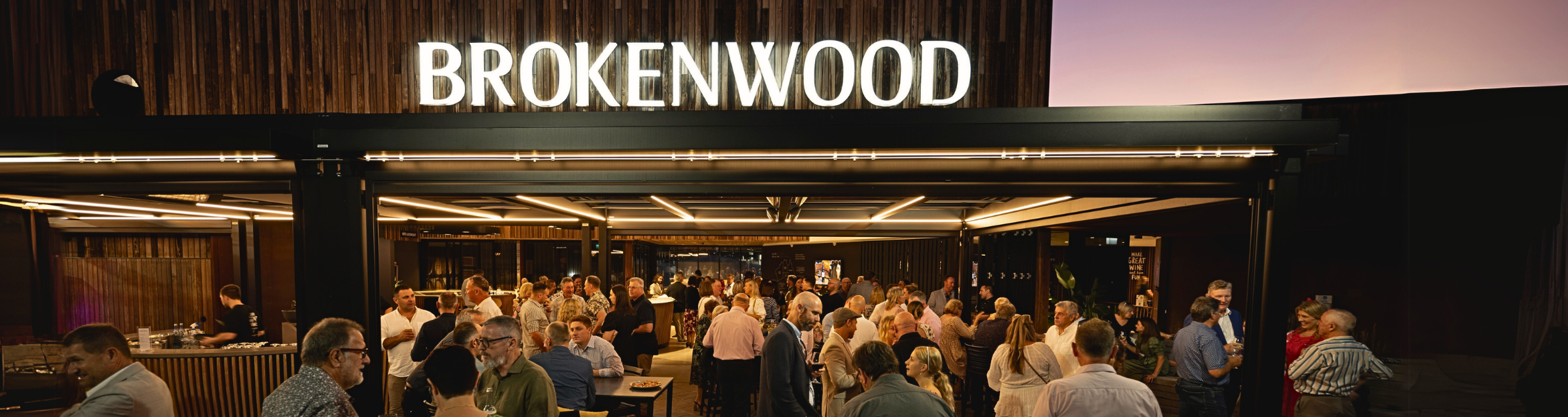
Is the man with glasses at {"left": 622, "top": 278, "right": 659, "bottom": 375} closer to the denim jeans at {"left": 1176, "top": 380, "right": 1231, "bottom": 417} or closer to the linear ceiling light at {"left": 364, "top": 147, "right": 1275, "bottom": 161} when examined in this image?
the linear ceiling light at {"left": 364, "top": 147, "right": 1275, "bottom": 161}

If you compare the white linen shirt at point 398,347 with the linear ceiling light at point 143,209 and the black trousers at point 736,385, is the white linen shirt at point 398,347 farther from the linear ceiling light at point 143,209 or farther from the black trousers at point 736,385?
the linear ceiling light at point 143,209

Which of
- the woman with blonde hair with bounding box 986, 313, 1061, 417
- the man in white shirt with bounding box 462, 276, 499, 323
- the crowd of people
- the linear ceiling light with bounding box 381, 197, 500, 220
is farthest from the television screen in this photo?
the woman with blonde hair with bounding box 986, 313, 1061, 417

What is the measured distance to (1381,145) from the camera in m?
8.09

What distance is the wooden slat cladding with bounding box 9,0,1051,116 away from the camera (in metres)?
4.52

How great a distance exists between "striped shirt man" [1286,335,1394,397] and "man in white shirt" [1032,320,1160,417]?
2681mm

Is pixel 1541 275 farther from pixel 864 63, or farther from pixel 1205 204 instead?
pixel 864 63

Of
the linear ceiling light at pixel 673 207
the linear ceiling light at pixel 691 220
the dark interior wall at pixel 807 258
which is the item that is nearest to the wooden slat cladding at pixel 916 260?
the dark interior wall at pixel 807 258

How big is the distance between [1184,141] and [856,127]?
187 cm

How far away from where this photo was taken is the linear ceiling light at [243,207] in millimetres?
7953

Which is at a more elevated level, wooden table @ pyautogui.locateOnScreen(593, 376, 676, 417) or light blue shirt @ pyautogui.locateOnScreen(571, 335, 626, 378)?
light blue shirt @ pyautogui.locateOnScreen(571, 335, 626, 378)

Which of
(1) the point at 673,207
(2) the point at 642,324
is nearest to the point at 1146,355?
(2) the point at 642,324

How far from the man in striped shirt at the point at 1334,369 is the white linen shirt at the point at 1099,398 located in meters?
2.69

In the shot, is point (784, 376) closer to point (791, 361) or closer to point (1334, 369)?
point (791, 361)

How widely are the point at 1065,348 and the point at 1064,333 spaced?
20 centimetres
